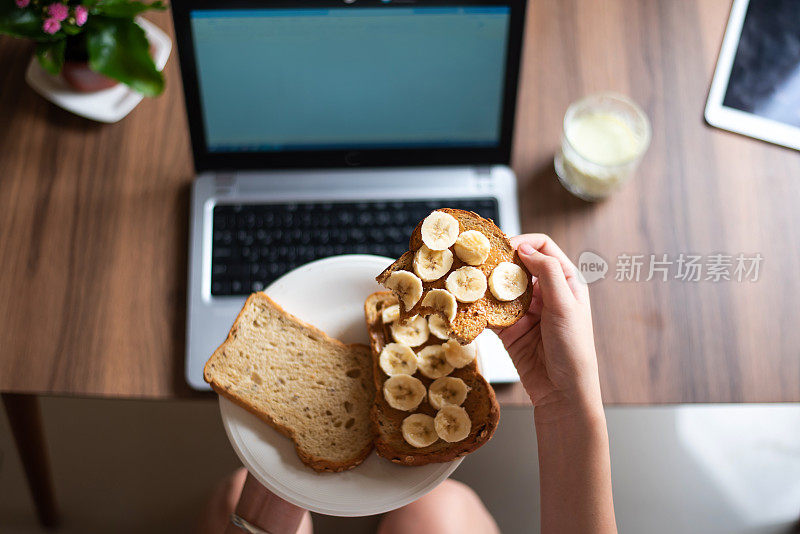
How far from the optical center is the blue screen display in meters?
0.96

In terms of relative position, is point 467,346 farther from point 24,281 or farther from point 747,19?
point 747,19

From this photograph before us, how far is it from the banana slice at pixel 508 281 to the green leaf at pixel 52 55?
687 millimetres

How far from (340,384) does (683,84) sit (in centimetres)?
73

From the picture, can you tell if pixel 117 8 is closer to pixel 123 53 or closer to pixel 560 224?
pixel 123 53

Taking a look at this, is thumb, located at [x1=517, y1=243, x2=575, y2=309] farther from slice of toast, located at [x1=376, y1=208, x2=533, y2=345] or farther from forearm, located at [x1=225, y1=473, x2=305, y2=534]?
forearm, located at [x1=225, y1=473, x2=305, y2=534]

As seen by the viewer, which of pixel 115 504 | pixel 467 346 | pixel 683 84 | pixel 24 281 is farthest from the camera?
pixel 115 504

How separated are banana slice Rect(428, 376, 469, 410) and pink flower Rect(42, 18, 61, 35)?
27.9 inches

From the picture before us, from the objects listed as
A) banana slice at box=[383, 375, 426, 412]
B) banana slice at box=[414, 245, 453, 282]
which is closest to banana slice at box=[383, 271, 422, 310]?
banana slice at box=[414, 245, 453, 282]

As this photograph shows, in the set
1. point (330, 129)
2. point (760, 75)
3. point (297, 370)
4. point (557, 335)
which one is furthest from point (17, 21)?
point (760, 75)

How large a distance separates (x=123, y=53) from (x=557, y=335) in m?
0.72

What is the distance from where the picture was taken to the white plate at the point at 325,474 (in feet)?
2.78

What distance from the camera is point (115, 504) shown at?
1.58 m

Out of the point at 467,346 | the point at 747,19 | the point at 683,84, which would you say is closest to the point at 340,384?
the point at 467,346

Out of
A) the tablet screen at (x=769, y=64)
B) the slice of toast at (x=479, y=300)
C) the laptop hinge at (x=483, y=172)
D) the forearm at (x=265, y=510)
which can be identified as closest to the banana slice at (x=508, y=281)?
the slice of toast at (x=479, y=300)
